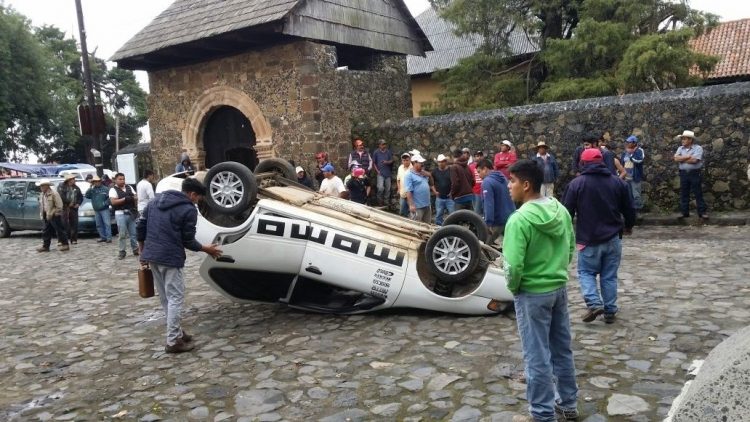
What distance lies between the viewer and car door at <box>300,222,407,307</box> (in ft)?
21.0

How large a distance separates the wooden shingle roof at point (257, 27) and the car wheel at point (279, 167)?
666 centimetres

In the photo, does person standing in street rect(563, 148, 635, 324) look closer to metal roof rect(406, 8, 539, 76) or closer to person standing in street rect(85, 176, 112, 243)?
person standing in street rect(85, 176, 112, 243)

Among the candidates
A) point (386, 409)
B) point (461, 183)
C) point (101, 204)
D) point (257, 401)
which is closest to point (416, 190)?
point (461, 183)

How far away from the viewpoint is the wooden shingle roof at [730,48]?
23.9 metres

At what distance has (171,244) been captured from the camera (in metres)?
5.95

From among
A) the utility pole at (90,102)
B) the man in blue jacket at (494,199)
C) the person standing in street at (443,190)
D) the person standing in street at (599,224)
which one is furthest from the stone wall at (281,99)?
the person standing in street at (599,224)

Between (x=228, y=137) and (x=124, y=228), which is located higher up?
(x=228, y=137)

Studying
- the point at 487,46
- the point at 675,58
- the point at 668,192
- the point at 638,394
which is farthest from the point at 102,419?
the point at 487,46

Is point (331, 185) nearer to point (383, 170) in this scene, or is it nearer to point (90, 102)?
point (383, 170)

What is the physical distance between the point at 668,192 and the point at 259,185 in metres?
8.85

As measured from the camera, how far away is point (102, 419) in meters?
4.59

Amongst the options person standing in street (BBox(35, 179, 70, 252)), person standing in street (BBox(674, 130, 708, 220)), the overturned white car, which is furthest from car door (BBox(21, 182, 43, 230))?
person standing in street (BBox(674, 130, 708, 220))

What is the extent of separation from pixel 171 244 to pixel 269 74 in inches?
396

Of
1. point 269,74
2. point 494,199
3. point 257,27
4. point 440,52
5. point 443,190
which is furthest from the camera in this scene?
point 440,52
